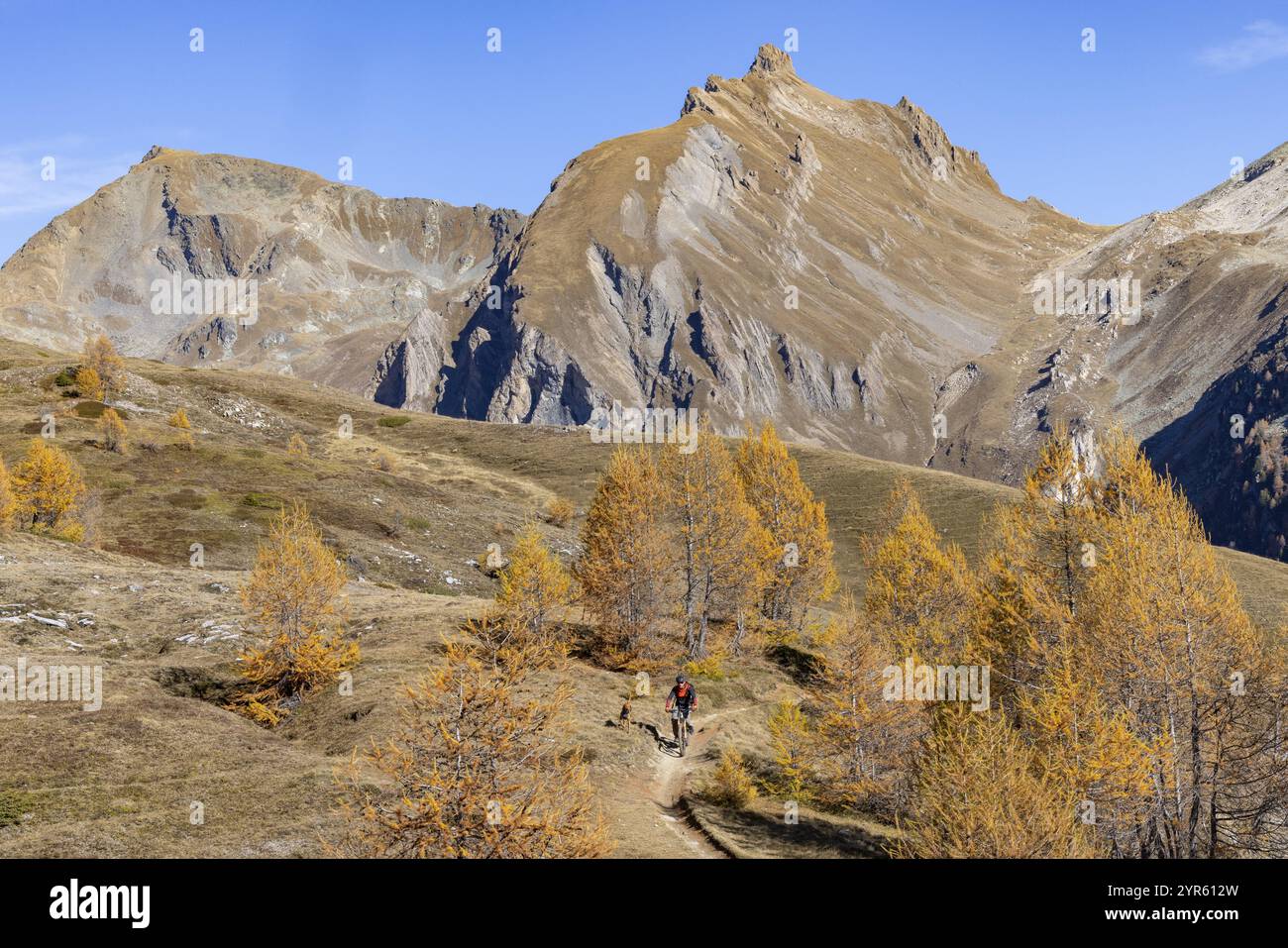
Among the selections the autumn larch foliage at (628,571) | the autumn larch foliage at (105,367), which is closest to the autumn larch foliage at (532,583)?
the autumn larch foliage at (628,571)

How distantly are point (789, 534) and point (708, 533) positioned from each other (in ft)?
32.9

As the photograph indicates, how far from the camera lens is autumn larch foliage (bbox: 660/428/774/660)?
4538 cm

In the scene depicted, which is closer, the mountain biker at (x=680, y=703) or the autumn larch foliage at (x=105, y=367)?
the mountain biker at (x=680, y=703)

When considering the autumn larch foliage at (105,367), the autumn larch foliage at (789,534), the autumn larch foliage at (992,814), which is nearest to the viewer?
the autumn larch foliage at (992,814)

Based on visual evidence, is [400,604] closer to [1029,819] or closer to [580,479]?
[1029,819]

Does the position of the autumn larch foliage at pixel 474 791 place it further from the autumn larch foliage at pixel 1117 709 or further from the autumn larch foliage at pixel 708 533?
the autumn larch foliage at pixel 708 533

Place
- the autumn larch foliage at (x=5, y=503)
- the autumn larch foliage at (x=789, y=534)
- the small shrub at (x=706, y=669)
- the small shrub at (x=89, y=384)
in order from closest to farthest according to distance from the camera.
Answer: the small shrub at (x=706, y=669), the autumn larch foliage at (x=5, y=503), the autumn larch foliage at (x=789, y=534), the small shrub at (x=89, y=384)

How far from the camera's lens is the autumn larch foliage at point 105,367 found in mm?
112488

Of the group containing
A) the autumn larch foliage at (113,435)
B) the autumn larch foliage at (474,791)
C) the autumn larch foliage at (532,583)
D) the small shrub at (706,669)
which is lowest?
the small shrub at (706,669)

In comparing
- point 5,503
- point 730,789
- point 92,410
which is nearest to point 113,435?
point 92,410

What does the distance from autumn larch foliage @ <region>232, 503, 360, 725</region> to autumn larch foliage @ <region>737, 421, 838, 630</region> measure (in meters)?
28.0

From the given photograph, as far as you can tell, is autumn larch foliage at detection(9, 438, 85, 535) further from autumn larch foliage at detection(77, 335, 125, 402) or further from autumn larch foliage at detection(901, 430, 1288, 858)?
autumn larch foliage at detection(901, 430, 1288, 858)

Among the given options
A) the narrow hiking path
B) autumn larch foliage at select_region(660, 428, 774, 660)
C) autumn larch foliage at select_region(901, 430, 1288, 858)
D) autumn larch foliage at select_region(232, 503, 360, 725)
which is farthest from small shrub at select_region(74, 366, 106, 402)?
autumn larch foliage at select_region(901, 430, 1288, 858)

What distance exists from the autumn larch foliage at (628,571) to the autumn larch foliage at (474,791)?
1031 inches
